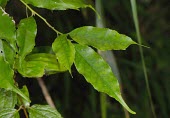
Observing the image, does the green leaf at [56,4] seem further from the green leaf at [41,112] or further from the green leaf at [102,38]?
the green leaf at [41,112]

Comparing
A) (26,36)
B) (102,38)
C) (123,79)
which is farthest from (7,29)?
(123,79)

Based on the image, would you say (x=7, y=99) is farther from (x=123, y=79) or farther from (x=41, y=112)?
(x=123, y=79)

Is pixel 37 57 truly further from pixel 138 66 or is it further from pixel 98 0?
pixel 138 66

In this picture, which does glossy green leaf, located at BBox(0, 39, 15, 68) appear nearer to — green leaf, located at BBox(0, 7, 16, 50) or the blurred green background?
green leaf, located at BBox(0, 7, 16, 50)

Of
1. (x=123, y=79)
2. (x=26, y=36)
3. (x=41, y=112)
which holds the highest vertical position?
(x=26, y=36)

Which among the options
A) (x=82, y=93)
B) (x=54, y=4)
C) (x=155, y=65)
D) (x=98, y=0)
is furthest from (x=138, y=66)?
(x=54, y=4)

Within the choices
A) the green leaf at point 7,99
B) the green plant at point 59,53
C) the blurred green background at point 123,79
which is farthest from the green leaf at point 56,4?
the blurred green background at point 123,79
